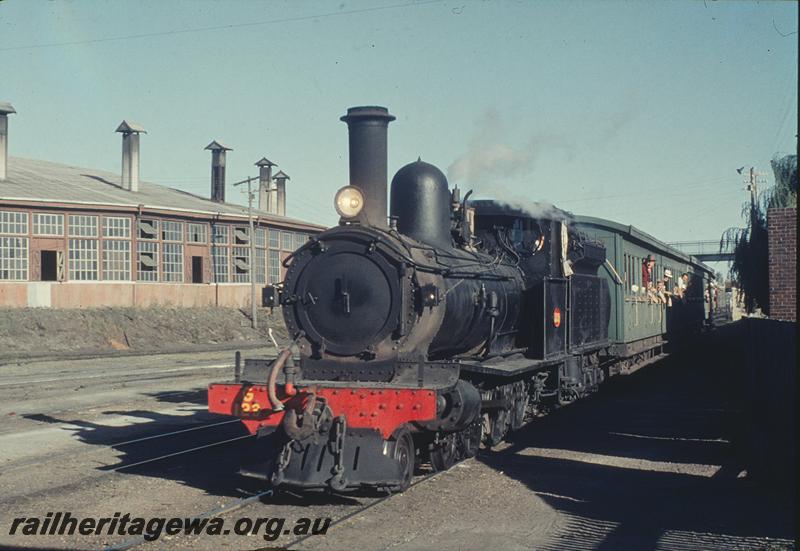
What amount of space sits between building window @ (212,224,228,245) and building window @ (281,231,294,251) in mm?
4901

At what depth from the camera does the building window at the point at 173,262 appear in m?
40.7

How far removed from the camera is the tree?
2873 cm

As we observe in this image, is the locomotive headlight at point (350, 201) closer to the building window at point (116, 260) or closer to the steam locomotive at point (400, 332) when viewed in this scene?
the steam locomotive at point (400, 332)

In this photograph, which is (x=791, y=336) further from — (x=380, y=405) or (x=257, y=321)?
(x=257, y=321)

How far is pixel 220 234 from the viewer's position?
4388cm

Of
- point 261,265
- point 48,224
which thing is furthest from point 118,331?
point 261,265

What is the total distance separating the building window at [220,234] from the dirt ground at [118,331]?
3514 millimetres

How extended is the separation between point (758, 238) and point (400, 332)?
2431 centimetres

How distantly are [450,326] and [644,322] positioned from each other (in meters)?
12.0

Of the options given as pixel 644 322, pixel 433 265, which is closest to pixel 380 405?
pixel 433 265

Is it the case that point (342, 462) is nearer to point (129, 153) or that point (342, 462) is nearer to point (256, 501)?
point (256, 501)

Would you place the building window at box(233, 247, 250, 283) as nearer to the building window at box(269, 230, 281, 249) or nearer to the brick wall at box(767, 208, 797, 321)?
the building window at box(269, 230, 281, 249)

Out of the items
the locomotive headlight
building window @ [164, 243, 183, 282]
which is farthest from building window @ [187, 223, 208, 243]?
the locomotive headlight

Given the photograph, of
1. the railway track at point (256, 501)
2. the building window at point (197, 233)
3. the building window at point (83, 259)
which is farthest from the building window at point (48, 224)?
the railway track at point (256, 501)
